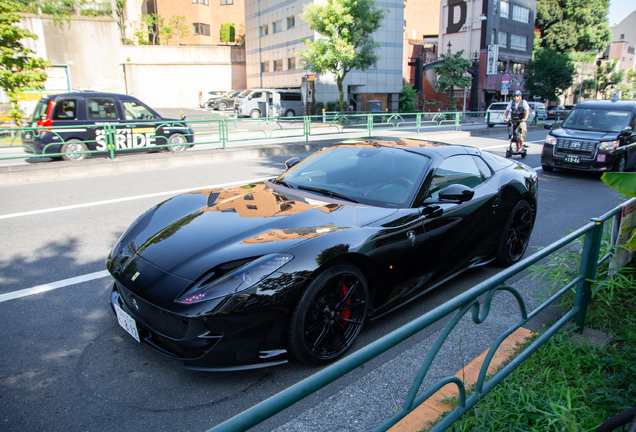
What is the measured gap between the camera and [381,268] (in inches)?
121

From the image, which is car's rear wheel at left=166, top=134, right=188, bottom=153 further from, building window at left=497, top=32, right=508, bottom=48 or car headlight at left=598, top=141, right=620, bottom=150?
building window at left=497, top=32, right=508, bottom=48

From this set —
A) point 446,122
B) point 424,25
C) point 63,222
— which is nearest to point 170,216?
point 63,222

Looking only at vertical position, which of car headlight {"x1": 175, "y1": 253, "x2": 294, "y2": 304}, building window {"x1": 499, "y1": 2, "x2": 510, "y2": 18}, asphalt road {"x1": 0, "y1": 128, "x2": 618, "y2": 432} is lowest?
asphalt road {"x1": 0, "y1": 128, "x2": 618, "y2": 432}

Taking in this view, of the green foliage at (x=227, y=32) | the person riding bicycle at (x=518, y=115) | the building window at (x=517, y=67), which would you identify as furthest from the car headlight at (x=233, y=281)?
the building window at (x=517, y=67)

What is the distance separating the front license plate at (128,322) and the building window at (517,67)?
58308 mm

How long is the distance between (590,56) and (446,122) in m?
56.2

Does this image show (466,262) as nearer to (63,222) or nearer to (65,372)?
(65,372)

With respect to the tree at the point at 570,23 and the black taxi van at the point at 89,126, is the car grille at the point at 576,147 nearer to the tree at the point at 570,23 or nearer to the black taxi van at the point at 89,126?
the black taxi van at the point at 89,126

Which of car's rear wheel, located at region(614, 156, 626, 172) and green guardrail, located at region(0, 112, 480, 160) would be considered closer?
car's rear wheel, located at region(614, 156, 626, 172)

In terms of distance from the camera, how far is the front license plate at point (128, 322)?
9.02 feet

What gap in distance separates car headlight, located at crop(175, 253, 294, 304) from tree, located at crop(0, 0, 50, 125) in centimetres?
1707

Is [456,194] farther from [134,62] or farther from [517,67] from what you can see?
[517,67]

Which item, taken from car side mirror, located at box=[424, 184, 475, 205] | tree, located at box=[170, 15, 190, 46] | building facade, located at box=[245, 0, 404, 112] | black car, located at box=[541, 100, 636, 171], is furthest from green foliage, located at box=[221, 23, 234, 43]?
car side mirror, located at box=[424, 184, 475, 205]

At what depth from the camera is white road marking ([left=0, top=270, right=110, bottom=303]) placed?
12.5 ft
